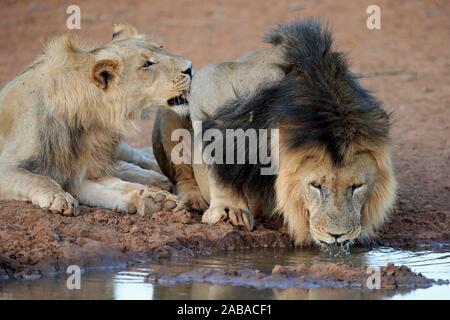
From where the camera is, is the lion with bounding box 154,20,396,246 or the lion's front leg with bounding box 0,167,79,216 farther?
the lion's front leg with bounding box 0,167,79,216

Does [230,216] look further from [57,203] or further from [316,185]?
[57,203]

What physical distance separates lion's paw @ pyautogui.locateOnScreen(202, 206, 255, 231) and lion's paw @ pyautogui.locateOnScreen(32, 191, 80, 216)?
854mm

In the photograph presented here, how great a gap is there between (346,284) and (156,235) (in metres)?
1.38

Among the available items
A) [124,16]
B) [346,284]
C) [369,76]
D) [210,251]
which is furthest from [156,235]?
[124,16]

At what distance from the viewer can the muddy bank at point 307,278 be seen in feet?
19.4

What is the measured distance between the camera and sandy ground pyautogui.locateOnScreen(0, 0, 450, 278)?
21.5 feet

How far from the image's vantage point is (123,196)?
7422 mm

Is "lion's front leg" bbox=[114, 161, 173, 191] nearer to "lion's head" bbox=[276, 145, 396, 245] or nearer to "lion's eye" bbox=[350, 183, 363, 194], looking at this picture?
"lion's head" bbox=[276, 145, 396, 245]

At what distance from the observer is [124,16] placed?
1462 cm

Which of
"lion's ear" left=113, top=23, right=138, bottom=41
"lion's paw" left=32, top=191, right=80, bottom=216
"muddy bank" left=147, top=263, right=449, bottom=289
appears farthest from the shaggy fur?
"lion's ear" left=113, top=23, right=138, bottom=41

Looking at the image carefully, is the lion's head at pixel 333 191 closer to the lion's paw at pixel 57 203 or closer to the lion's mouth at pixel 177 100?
the lion's mouth at pixel 177 100

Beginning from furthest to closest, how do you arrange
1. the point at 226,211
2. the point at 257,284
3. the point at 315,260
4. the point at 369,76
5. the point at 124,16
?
the point at 124,16 → the point at 369,76 → the point at 226,211 → the point at 315,260 → the point at 257,284

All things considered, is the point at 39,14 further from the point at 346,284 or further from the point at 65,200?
the point at 346,284

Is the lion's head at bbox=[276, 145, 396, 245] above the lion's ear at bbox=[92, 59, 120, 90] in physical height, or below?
below
